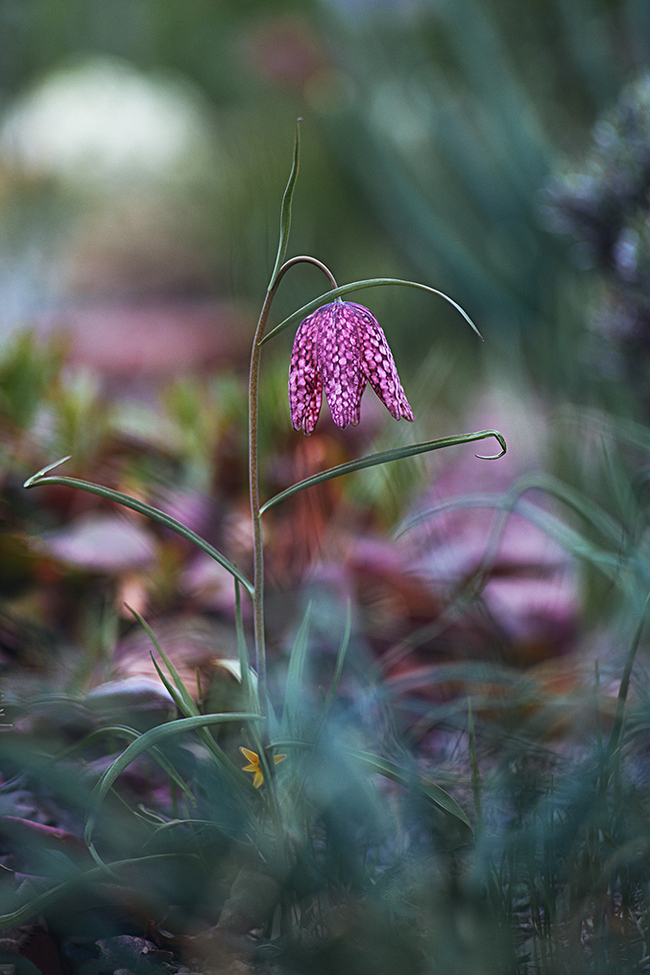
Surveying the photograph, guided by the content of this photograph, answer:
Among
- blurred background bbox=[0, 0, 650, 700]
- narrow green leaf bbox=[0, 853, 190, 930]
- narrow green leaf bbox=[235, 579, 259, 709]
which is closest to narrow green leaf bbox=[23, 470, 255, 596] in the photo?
narrow green leaf bbox=[235, 579, 259, 709]

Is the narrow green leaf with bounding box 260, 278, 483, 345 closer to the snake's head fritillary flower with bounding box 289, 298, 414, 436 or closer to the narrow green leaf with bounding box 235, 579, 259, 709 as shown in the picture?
the snake's head fritillary flower with bounding box 289, 298, 414, 436

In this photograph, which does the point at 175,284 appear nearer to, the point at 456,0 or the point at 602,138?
the point at 456,0

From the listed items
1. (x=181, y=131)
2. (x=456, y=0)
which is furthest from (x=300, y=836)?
(x=181, y=131)

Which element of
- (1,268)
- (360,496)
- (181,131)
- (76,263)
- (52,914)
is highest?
(181,131)

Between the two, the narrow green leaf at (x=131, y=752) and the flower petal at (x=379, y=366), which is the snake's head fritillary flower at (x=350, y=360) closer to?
the flower petal at (x=379, y=366)

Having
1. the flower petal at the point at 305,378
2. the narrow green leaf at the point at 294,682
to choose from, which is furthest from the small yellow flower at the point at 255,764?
the flower petal at the point at 305,378

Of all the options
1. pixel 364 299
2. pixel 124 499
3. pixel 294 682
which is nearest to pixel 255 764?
pixel 294 682

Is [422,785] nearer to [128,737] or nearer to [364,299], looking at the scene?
[128,737]
